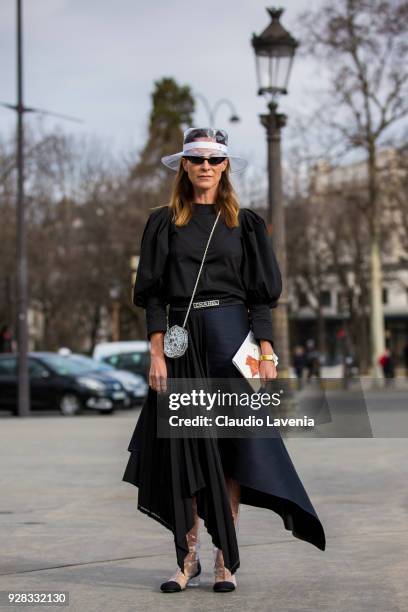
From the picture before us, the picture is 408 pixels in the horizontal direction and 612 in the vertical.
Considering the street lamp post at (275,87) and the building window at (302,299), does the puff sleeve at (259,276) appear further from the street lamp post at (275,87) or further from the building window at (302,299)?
the building window at (302,299)

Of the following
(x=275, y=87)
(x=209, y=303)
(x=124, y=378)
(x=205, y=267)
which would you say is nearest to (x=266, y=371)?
(x=209, y=303)

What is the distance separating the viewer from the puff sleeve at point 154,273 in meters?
5.82

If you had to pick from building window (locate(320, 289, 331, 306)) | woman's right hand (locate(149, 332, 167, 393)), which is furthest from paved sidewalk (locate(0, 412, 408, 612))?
building window (locate(320, 289, 331, 306))

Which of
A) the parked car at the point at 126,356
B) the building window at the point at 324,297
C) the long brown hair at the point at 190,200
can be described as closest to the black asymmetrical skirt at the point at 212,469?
the long brown hair at the point at 190,200

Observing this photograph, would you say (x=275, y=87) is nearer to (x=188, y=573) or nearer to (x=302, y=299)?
(x=188, y=573)

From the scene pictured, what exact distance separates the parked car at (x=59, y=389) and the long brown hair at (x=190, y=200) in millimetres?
21251

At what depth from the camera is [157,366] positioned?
5.73 metres

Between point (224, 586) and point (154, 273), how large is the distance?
4.79 feet

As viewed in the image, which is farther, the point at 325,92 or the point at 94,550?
the point at 325,92

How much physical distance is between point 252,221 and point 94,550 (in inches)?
89.8

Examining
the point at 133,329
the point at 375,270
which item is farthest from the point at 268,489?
the point at 133,329

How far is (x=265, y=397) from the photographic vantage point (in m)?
5.68

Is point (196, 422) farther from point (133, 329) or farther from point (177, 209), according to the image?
point (133, 329)

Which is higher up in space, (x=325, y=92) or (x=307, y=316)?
(x=325, y=92)
